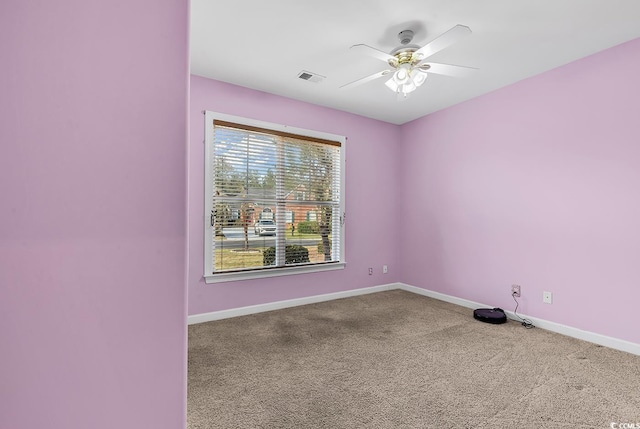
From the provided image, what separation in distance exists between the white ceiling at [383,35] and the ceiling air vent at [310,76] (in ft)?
0.21

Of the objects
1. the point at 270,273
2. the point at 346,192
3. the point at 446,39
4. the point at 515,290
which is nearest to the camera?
the point at 446,39

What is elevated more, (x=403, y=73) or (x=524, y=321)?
(x=403, y=73)

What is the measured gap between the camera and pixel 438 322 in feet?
10.4

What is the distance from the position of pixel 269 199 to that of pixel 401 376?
2.33m

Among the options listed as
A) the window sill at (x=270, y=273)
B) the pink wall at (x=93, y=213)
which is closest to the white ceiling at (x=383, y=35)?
the pink wall at (x=93, y=213)

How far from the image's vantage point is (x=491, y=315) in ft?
10.4

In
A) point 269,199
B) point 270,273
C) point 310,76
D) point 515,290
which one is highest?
point 310,76

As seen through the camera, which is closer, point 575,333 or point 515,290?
point 575,333

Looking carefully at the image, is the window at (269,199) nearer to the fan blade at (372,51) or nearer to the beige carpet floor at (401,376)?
the beige carpet floor at (401,376)

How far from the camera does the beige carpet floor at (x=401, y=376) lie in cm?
165

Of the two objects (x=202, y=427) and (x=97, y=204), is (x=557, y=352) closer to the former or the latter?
(x=202, y=427)

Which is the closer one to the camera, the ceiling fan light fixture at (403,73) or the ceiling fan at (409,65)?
the ceiling fan at (409,65)

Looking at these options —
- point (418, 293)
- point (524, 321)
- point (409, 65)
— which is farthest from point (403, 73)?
point (418, 293)

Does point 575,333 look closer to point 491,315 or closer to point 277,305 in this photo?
point 491,315
